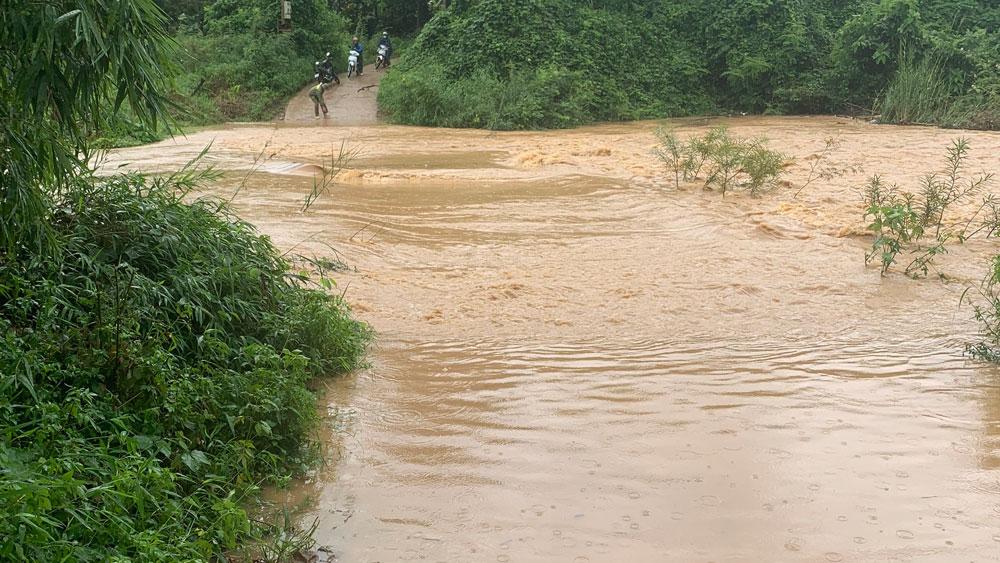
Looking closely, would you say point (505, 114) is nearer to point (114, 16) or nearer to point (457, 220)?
point (457, 220)

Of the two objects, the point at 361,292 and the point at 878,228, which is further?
the point at 878,228

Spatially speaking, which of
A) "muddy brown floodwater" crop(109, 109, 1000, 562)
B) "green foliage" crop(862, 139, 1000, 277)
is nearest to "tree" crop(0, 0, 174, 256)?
"muddy brown floodwater" crop(109, 109, 1000, 562)

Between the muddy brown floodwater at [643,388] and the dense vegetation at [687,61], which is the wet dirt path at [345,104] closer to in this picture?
the dense vegetation at [687,61]

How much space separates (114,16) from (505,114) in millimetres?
20145

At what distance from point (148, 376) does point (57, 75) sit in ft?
4.77

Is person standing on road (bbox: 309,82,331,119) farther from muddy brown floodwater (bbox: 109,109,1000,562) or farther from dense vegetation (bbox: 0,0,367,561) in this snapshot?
dense vegetation (bbox: 0,0,367,561)

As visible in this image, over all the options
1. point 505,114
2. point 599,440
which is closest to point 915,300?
point 599,440

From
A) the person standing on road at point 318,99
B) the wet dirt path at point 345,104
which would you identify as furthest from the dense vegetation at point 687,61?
the person standing on road at point 318,99

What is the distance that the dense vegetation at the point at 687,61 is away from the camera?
79.8 ft

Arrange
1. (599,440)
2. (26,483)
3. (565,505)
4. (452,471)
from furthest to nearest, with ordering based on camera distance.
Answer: (599,440) < (452,471) < (565,505) < (26,483)

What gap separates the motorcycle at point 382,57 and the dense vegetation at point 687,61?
290 centimetres

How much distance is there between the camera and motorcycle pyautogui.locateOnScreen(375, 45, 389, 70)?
30.6 meters

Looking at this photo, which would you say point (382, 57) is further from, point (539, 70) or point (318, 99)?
point (539, 70)

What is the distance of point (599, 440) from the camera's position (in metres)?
5.31
